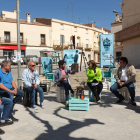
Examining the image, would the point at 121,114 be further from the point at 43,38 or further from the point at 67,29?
the point at 67,29

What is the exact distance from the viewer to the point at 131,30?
17.5 meters

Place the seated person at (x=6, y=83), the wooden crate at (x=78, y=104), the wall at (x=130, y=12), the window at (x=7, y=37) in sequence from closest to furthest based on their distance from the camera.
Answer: the seated person at (x=6, y=83)
the wooden crate at (x=78, y=104)
the wall at (x=130, y=12)
the window at (x=7, y=37)

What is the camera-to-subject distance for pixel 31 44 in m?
36.4

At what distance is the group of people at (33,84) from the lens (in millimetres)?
4355

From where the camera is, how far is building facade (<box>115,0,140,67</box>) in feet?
55.4

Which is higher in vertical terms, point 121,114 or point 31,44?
point 31,44

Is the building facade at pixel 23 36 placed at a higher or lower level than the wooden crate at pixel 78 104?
higher

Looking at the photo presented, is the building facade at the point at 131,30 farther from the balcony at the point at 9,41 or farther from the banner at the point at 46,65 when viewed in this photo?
the balcony at the point at 9,41

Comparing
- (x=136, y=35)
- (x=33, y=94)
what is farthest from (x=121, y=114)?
(x=136, y=35)

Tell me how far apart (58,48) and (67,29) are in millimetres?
4644

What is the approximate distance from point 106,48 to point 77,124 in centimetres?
1141

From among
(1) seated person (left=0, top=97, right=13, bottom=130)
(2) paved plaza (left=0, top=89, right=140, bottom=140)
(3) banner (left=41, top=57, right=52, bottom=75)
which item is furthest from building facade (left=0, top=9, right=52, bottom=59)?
(1) seated person (left=0, top=97, right=13, bottom=130)

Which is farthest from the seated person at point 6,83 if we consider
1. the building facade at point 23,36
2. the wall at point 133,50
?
the building facade at point 23,36

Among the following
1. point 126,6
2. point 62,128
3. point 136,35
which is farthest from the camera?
point 126,6
